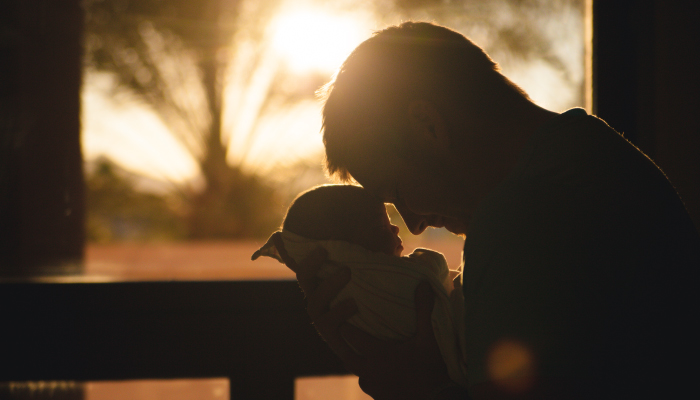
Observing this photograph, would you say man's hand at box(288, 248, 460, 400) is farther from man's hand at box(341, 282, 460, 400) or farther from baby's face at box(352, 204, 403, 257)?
baby's face at box(352, 204, 403, 257)

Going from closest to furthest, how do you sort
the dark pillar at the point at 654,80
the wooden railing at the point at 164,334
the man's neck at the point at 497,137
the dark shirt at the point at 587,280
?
the dark shirt at the point at 587,280, the man's neck at the point at 497,137, the wooden railing at the point at 164,334, the dark pillar at the point at 654,80

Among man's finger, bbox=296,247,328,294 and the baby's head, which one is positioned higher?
the baby's head

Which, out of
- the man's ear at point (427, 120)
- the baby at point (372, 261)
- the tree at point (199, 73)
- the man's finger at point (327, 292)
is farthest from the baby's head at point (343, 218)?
the tree at point (199, 73)

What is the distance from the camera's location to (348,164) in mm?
940

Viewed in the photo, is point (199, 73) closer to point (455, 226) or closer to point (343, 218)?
point (343, 218)

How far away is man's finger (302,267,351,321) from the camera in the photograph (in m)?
0.99

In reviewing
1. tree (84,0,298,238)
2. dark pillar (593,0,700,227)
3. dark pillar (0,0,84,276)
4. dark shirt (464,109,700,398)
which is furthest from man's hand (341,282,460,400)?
dark pillar (0,0,84,276)

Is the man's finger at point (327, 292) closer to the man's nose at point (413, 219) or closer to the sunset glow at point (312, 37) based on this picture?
the man's nose at point (413, 219)

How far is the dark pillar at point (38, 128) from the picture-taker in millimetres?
1374

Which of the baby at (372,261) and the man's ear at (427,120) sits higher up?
the man's ear at (427,120)

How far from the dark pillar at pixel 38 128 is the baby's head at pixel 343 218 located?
33.4 inches

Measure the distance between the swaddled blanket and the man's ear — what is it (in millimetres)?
357

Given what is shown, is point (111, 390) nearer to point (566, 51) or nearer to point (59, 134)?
point (59, 134)

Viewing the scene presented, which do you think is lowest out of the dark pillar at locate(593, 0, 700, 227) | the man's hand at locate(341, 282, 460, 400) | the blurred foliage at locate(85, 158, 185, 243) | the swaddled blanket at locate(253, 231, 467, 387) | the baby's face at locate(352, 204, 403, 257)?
the man's hand at locate(341, 282, 460, 400)
